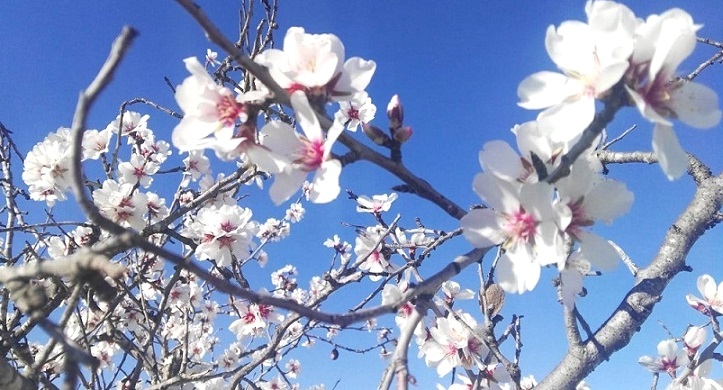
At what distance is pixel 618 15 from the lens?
84cm

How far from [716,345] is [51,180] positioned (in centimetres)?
318

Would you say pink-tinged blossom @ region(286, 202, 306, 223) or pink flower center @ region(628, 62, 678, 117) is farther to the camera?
pink-tinged blossom @ region(286, 202, 306, 223)

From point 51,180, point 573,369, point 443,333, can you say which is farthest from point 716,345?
point 51,180

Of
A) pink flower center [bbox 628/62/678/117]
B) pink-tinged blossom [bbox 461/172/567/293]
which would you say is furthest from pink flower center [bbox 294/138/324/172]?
pink flower center [bbox 628/62/678/117]

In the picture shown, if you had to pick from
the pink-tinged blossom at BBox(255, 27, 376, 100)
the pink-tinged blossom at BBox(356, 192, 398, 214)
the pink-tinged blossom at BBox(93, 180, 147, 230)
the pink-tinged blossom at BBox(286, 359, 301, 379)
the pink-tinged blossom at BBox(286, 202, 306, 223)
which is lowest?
the pink-tinged blossom at BBox(255, 27, 376, 100)

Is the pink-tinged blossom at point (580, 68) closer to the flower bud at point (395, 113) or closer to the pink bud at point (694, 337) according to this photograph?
the flower bud at point (395, 113)

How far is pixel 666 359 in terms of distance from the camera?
2.29 meters

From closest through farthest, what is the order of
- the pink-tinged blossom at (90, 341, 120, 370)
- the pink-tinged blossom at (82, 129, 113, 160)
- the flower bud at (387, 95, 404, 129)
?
the flower bud at (387, 95, 404, 129) < the pink-tinged blossom at (82, 129, 113, 160) < the pink-tinged blossom at (90, 341, 120, 370)

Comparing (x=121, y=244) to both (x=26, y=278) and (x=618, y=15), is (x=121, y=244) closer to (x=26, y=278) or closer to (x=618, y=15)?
(x=26, y=278)

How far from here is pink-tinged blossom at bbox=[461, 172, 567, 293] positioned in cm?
92

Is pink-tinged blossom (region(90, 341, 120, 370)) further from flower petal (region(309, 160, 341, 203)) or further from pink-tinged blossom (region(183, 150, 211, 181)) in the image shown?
flower petal (region(309, 160, 341, 203))

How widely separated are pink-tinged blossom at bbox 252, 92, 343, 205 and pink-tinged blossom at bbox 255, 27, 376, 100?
0.09m

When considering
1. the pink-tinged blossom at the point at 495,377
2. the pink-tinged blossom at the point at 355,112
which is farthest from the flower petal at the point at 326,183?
the pink-tinged blossom at the point at 355,112

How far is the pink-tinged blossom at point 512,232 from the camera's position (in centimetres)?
92
